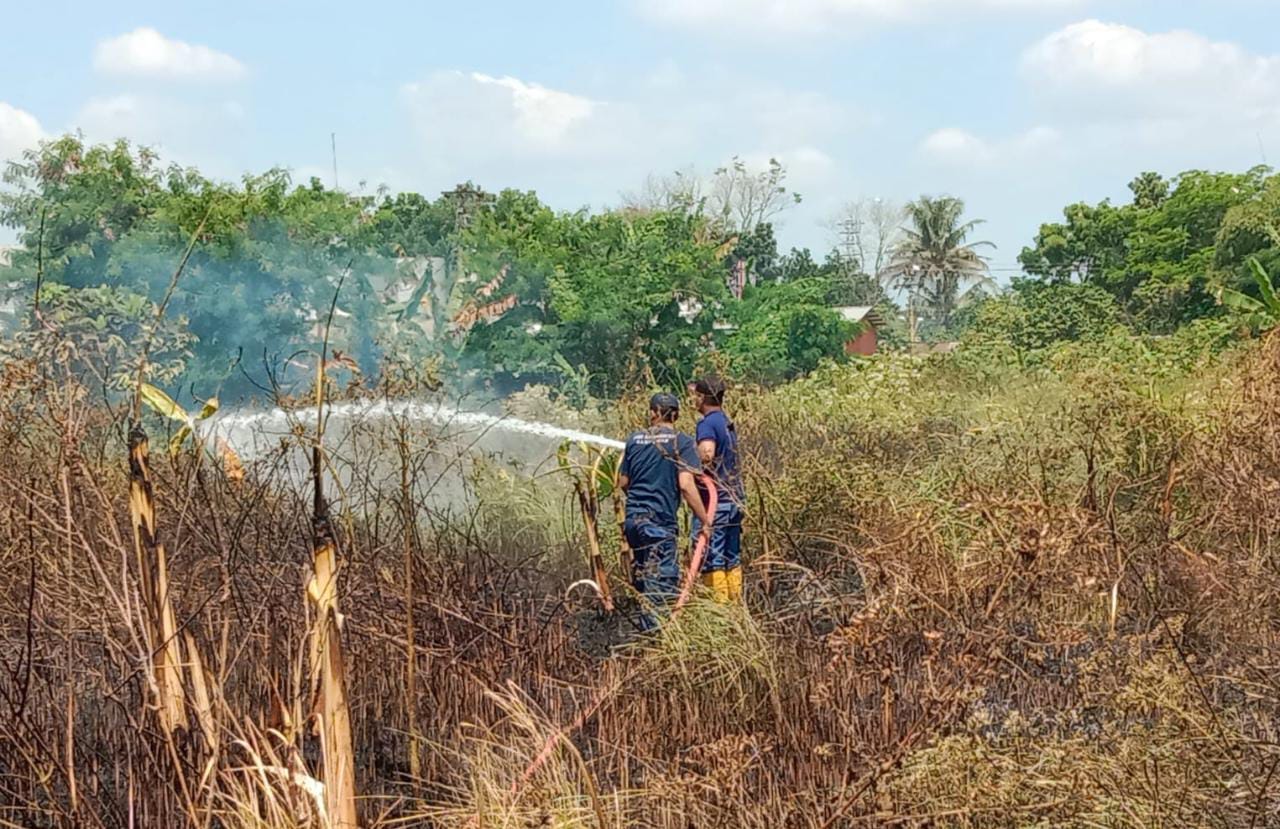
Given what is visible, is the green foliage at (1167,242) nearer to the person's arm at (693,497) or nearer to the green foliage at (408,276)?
the green foliage at (408,276)

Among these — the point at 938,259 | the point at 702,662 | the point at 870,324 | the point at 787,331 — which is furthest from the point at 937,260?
the point at 702,662

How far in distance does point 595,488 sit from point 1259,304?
12798 mm

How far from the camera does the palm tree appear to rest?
49531 millimetres

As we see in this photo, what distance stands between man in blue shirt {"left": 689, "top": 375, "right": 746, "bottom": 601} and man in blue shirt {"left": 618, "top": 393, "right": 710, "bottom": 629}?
0.14 meters

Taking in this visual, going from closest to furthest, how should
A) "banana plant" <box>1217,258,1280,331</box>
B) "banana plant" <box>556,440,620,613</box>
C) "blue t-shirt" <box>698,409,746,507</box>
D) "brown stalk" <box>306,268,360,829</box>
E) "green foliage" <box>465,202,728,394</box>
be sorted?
1. "brown stalk" <box>306,268,360,829</box>
2. "blue t-shirt" <box>698,409,746,507</box>
3. "banana plant" <box>556,440,620,613</box>
4. "banana plant" <box>1217,258,1280,331</box>
5. "green foliage" <box>465,202,728,394</box>

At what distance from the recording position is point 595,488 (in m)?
7.25

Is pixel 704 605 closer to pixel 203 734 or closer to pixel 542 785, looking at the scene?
pixel 542 785

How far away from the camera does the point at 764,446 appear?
10289 millimetres

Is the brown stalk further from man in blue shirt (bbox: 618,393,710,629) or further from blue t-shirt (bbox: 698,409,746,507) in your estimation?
blue t-shirt (bbox: 698,409,746,507)

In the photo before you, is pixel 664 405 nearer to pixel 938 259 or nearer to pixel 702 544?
pixel 702 544

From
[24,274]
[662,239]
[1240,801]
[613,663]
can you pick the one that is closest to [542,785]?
[613,663]

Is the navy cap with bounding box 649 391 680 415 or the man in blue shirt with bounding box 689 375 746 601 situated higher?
the navy cap with bounding box 649 391 680 415

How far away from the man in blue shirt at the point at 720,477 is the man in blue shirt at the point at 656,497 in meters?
0.14

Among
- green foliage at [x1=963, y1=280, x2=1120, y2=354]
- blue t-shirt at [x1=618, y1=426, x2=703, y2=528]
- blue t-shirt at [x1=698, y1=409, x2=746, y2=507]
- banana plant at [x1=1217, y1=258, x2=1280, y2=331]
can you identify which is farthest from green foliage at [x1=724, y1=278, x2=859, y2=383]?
blue t-shirt at [x1=618, y1=426, x2=703, y2=528]
